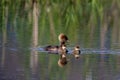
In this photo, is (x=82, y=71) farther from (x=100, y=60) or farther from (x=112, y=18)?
(x=112, y=18)

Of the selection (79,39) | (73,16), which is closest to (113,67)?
(79,39)

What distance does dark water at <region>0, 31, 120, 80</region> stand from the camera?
10992 mm

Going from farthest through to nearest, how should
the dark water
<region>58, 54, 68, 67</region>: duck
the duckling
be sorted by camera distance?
the duckling → <region>58, 54, 68, 67</region>: duck → the dark water

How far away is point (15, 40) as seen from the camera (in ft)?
47.6

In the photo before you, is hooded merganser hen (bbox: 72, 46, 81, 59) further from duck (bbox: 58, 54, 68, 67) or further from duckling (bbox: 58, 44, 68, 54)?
duckling (bbox: 58, 44, 68, 54)

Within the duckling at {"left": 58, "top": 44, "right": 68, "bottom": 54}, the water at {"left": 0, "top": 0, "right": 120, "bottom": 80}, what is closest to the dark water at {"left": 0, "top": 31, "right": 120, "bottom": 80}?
the water at {"left": 0, "top": 0, "right": 120, "bottom": 80}

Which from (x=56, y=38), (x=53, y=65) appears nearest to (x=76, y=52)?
(x=53, y=65)

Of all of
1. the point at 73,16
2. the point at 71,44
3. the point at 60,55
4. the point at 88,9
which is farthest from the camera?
the point at 88,9

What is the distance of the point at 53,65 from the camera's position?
1199 centimetres

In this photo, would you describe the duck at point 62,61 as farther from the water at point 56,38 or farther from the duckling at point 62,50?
the duckling at point 62,50

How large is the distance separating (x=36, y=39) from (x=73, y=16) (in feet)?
11.9

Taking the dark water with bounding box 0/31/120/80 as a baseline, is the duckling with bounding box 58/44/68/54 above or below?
above

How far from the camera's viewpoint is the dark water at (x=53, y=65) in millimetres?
10992

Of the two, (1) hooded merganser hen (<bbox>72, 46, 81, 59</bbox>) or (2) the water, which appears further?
(1) hooded merganser hen (<bbox>72, 46, 81, 59</bbox>)
